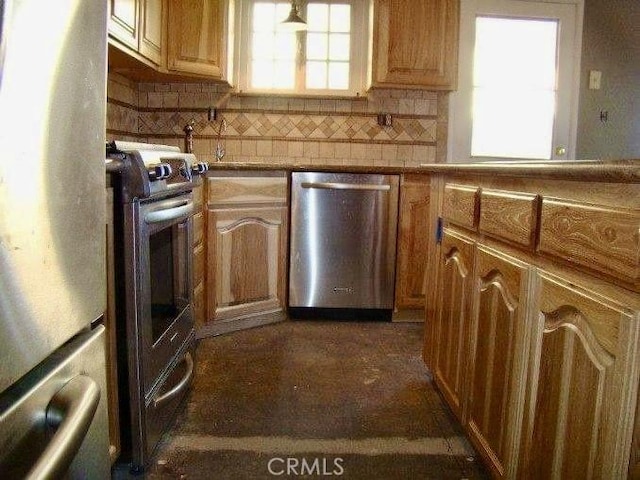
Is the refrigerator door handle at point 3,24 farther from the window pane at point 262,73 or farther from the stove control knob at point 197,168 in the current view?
the window pane at point 262,73

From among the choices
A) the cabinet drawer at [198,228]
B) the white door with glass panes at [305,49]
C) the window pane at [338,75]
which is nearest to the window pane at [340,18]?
the white door with glass panes at [305,49]

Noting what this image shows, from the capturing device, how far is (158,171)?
1.52 m

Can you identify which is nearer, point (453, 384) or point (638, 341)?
point (638, 341)

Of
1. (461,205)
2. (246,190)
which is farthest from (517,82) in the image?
(461,205)

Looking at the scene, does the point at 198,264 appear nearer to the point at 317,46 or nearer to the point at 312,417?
the point at 312,417

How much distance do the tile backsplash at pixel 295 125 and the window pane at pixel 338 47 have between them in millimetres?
295

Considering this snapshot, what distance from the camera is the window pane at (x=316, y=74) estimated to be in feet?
12.2

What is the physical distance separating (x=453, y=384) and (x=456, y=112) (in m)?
2.33

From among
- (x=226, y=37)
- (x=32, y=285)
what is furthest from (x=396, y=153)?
(x=32, y=285)

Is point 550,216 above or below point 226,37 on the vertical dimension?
below

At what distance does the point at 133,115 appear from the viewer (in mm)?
3562

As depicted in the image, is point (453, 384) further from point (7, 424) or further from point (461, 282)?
point (7, 424)

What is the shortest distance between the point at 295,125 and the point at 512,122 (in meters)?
1.45
